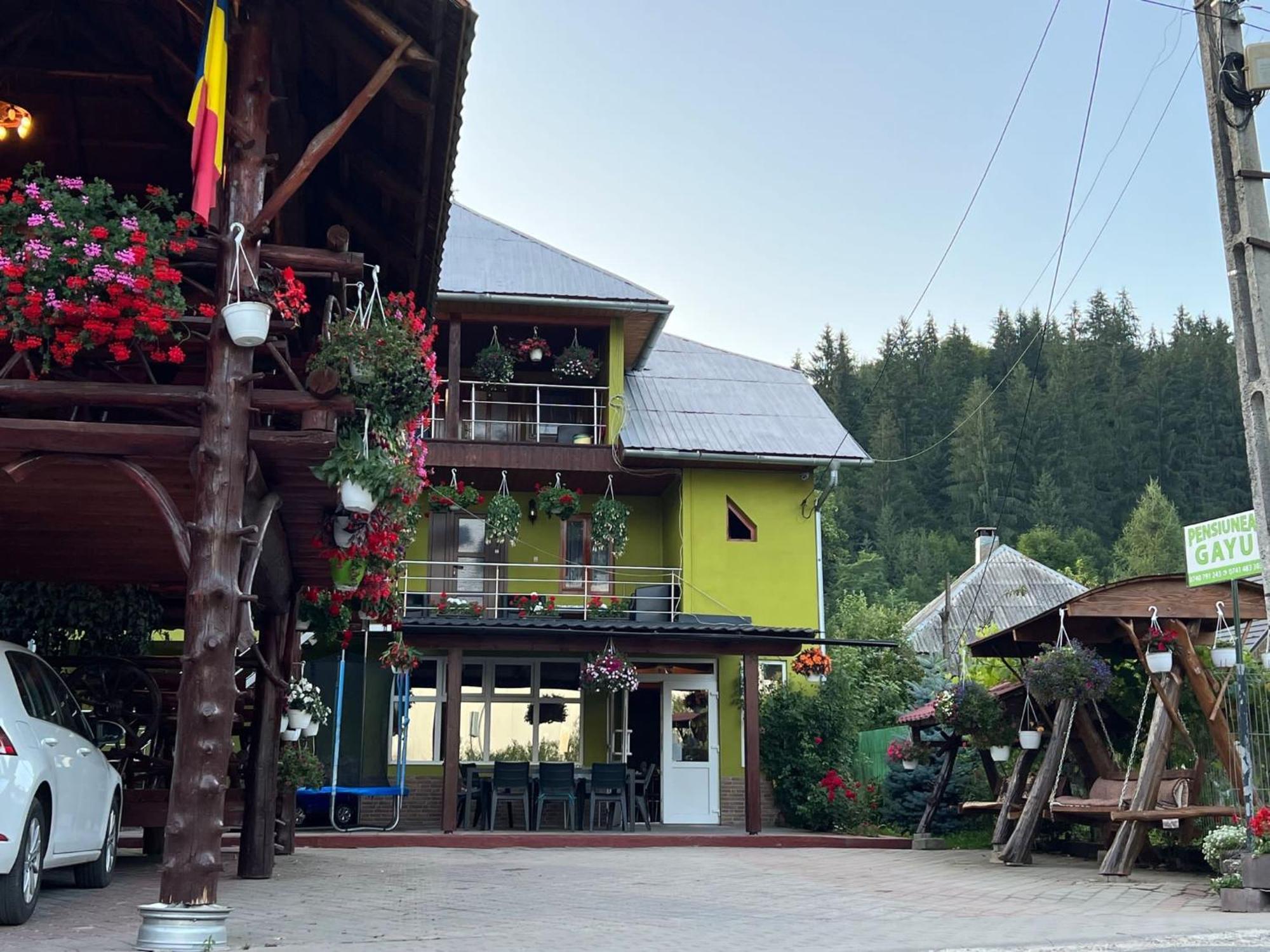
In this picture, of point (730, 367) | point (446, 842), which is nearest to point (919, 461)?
point (730, 367)

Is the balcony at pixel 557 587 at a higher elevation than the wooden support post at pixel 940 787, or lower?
higher

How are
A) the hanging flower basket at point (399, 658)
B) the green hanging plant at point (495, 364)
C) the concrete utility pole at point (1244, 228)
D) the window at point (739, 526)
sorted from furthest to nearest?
1. the window at point (739, 526)
2. the green hanging plant at point (495, 364)
3. the hanging flower basket at point (399, 658)
4. the concrete utility pole at point (1244, 228)

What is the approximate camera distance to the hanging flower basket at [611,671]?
18.6m

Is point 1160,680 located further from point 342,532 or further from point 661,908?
point 342,532

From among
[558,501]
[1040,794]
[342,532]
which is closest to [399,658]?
[342,532]

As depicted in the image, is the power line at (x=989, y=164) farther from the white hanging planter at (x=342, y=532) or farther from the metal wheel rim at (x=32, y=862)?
the metal wheel rim at (x=32, y=862)

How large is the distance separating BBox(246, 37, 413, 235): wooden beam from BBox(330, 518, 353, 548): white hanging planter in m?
2.45

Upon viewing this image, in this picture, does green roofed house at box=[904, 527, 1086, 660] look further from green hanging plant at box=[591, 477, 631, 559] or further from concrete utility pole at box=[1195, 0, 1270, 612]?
concrete utility pole at box=[1195, 0, 1270, 612]

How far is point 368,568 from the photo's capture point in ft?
33.9

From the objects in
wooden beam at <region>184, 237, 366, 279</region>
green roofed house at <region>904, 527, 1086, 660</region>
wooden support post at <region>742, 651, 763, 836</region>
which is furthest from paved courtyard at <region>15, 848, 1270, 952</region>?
green roofed house at <region>904, 527, 1086, 660</region>

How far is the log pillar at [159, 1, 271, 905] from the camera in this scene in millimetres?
6742

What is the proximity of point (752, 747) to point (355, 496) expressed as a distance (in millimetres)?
11417

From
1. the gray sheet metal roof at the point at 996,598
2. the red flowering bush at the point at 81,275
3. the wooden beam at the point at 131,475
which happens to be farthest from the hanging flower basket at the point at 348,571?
the gray sheet metal roof at the point at 996,598

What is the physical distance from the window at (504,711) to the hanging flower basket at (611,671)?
2.24m
